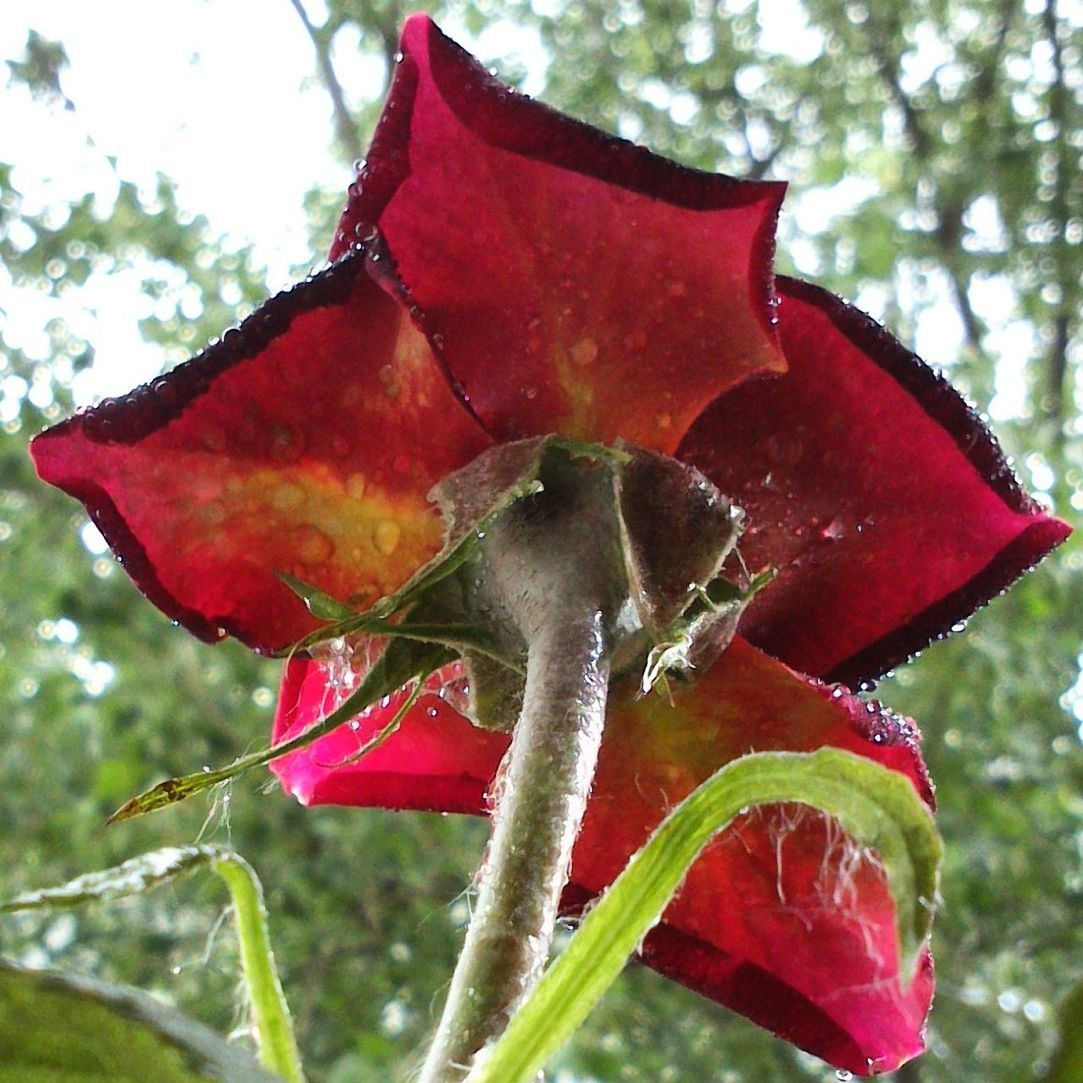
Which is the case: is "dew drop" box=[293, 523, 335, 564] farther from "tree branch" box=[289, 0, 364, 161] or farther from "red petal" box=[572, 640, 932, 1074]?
"tree branch" box=[289, 0, 364, 161]

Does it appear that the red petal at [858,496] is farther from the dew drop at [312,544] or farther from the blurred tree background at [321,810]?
the blurred tree background at [321,810]

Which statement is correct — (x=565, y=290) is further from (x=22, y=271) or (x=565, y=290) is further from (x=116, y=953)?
(x=22, y=271)

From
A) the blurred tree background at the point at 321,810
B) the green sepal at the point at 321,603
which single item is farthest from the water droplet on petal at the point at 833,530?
the blurred tree background at the point at 321,810

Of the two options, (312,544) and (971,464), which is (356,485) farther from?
(971,464)

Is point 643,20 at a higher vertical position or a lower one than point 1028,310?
higher

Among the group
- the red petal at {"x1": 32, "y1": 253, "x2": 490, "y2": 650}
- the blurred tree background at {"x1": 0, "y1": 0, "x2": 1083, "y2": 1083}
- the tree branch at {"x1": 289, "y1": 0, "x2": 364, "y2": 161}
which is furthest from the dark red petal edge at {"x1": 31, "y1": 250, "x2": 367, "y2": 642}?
the tree branch at {"x1": 289, "y1": 0, "x2": 364, "y2": 161}

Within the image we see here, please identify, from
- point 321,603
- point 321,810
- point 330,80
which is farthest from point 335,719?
point 330,80

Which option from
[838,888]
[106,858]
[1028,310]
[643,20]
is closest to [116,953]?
[106,858]
